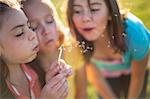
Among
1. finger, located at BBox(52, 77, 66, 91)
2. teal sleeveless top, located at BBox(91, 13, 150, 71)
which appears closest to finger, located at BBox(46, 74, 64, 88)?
finger, located at BBox(52, 77, 66, 91)

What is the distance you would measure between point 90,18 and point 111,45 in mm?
211

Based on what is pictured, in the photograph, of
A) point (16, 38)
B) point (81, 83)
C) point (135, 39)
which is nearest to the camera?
point (16, 38)

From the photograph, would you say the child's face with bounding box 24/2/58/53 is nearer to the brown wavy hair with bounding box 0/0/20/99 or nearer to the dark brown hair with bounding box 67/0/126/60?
the brown wavy hair with bounding box 0/0/20/99

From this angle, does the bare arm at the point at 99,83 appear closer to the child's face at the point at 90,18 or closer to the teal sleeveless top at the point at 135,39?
the teal sleeveless top at the point at 135,39

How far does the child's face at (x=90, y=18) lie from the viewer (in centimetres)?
145

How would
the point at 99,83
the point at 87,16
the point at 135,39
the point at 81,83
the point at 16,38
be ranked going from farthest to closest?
the point at 99,83 → the point at 81,83 → the point at 135,39 → the point at 87,16 → the point at 16,38

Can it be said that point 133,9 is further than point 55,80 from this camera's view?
Yes

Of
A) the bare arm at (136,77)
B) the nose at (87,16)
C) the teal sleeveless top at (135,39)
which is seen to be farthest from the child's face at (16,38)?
the bare arm at (136,77)

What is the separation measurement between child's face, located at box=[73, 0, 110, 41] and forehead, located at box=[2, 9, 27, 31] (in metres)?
0.26

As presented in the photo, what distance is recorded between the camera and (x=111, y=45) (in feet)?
5.45

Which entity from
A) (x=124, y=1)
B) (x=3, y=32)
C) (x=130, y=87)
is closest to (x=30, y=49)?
(x=3, y=32)

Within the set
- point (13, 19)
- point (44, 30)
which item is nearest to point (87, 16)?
point (44, 30)

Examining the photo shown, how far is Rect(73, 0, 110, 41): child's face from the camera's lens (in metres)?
1.45

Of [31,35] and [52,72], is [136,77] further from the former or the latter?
[31,35]
